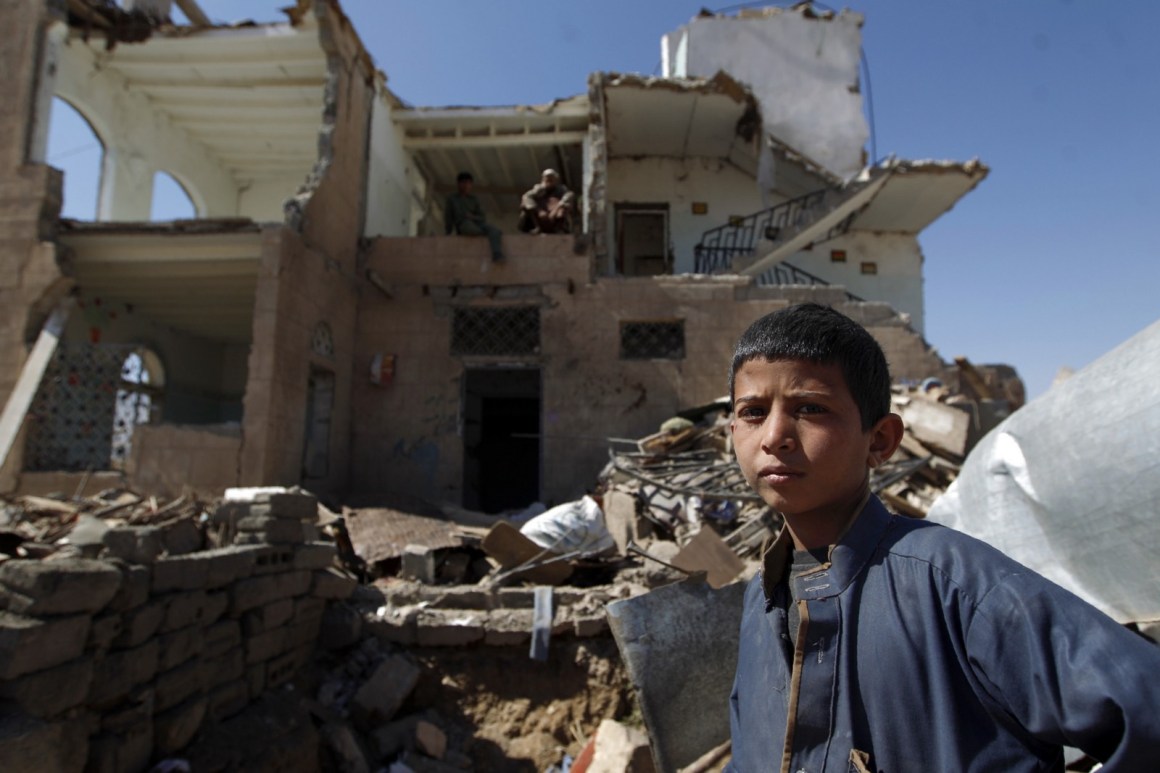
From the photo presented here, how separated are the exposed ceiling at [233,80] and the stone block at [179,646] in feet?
28.5

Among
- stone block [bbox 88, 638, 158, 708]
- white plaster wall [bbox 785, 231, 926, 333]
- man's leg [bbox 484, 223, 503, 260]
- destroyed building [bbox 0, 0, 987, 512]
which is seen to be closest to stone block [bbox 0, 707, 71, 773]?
stone block [bbox 88, 638, 158, 708]

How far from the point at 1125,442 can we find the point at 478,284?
934 cm

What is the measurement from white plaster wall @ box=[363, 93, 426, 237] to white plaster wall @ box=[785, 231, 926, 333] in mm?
8089

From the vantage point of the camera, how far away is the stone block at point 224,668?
178 inches

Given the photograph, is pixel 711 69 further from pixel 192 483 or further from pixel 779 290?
pixel 192 483

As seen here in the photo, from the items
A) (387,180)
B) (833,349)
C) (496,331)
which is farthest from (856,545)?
(387,180)

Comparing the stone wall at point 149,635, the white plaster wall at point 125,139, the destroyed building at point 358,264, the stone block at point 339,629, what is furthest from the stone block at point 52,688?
the white plaster wall at point 125,139

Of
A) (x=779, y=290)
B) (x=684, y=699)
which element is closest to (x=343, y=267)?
(x=779, y=290)

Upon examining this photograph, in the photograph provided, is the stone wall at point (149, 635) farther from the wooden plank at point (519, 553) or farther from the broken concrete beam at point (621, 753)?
the broken concrete beam at point (621, 753)

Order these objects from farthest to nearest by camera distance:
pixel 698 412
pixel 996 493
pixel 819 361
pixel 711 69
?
pixel 711 69, pixel 698 412, pixel 996 493, pixel 819 361

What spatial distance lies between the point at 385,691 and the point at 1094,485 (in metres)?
4.89

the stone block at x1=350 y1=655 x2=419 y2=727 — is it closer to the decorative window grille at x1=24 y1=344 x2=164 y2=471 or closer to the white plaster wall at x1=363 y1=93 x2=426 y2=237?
the decorative window grille at x1=24 y1=344 x2=164 y2=471

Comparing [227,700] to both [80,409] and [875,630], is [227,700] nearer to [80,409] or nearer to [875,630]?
[875,630]

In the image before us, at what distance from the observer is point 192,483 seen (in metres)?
8.11
